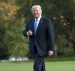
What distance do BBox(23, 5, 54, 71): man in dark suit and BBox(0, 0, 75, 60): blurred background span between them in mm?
27296

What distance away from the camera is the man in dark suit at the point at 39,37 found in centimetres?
942

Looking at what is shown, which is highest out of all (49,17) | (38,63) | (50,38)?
(50,38)

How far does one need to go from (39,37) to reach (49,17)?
3148cm

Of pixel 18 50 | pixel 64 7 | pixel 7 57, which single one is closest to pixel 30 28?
pixel 18 50

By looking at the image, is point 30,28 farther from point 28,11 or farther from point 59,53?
point 59,53

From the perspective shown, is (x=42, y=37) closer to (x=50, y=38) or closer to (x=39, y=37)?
(x=39, y=37)

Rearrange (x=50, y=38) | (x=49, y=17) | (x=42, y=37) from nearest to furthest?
(x=50, y=38) < (x=42, y=37) < (x=49, y=17)

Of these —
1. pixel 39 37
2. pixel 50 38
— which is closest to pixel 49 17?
pixel 39 37

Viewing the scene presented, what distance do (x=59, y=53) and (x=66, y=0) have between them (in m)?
6.65

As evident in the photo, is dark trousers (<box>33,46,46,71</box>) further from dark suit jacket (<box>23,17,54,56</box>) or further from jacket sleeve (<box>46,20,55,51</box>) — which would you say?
jacket sleeve (<box>46,20,55,51</box>)

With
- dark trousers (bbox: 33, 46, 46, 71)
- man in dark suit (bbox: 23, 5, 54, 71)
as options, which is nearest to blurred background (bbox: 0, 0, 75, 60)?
man in dark suit (bbox: 23, 5, 54, 71)

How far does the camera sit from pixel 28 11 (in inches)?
1666

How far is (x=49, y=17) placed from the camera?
134ft

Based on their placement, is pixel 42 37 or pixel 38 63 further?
pixel 42 37
